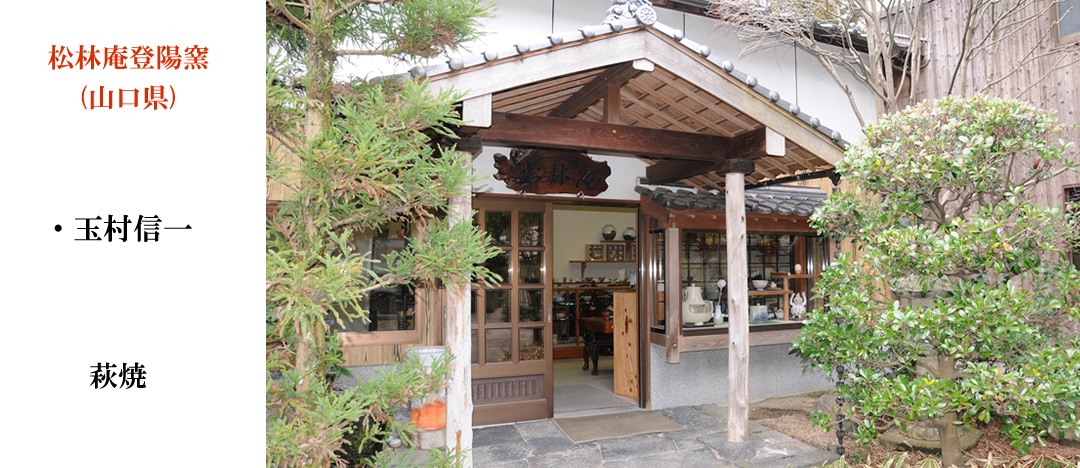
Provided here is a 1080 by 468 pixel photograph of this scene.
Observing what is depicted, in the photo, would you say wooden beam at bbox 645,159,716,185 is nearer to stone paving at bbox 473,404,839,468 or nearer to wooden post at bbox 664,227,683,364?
wooden post at bbox 664,227,683,364

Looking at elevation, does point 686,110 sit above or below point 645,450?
above

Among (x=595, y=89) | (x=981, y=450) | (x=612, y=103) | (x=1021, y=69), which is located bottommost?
(x=981, y=450)

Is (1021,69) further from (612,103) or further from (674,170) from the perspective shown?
(612,103)

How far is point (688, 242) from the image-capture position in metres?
5.81

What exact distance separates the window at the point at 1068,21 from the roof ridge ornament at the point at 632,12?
5009 mm

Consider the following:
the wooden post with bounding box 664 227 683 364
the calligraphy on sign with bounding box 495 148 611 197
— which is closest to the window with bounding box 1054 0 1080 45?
the wooden post with bounding box 664 227 683 364

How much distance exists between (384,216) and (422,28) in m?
0.89

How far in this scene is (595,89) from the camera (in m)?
4.23

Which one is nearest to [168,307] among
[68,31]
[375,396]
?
[375,396]

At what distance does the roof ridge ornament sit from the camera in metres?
3.55

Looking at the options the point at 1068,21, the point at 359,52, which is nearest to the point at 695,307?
the point at 359,52

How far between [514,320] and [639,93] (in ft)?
7.64

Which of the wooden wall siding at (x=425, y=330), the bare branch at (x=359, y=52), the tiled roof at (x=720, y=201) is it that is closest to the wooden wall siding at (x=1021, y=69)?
the tiled roof at (x=720, y=201)

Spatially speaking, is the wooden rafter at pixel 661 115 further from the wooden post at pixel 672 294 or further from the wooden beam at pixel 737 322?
the wooden post at pixel 672 294
